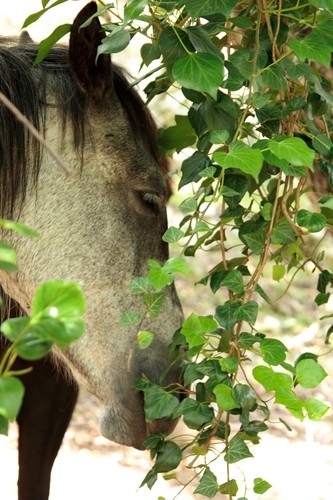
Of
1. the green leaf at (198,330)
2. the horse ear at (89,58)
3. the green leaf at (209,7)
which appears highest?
the horse ear at (89,58)

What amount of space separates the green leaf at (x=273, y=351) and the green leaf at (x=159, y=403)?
0.99ft

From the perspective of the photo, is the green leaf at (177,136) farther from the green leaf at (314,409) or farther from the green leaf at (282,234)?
the green leaf at (314,409)

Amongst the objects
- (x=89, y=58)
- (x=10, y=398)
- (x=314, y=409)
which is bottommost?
(x=10, y=398)

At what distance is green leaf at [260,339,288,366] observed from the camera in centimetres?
201

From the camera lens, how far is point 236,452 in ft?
7.06

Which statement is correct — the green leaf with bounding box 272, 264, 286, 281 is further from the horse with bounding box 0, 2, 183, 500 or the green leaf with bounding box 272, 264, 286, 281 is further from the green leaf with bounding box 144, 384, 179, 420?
the green leaf with bounding box 144, 384, 179, 420

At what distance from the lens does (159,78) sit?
8.35ft

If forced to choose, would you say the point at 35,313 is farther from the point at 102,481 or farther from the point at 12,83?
the point at 102,481

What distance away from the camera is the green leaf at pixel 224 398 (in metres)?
2.07

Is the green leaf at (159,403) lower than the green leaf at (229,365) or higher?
lower

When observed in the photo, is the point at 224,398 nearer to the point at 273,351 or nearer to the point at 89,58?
the point at 273,351

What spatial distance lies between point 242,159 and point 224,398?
0.55 meters

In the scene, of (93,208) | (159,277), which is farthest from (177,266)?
(93,208)

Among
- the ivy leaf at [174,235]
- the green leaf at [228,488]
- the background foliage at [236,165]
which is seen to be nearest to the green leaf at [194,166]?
the background foliage at [236,165]
